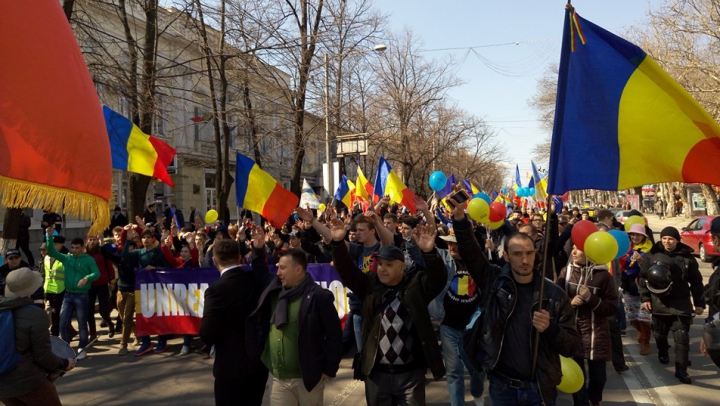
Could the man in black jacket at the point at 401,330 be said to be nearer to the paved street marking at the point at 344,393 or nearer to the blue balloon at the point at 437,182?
the paved street marking at the point at 344,393

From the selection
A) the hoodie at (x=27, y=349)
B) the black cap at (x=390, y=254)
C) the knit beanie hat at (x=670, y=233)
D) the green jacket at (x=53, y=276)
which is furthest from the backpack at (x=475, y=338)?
the green jacket at (x=53, y=276)

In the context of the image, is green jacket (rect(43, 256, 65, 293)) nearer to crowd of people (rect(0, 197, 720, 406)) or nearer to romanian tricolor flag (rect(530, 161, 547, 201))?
crowd of people (rect(0, 197, 720, 406))

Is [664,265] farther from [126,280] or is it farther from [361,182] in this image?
[361,182]

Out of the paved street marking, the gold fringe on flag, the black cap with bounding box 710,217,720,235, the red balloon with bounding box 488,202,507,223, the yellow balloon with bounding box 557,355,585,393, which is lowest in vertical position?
the paved street marking

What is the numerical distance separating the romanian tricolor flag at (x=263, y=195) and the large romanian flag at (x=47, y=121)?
200 inches

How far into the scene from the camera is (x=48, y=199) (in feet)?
7.04

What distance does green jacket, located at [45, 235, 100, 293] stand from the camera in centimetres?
725

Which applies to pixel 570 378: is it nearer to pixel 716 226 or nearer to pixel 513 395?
pixel 513 395

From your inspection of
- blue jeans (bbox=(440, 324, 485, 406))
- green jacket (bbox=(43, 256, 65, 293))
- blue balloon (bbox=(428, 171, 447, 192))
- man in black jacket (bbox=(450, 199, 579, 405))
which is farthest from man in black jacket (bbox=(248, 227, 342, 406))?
blue balloon (bbox=(428, 171, 447, 192))

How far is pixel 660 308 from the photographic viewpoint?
6.06m

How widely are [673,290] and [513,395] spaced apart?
151 inches

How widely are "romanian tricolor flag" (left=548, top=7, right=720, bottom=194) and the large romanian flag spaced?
249 cm

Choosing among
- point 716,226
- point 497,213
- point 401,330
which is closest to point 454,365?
point 401,330

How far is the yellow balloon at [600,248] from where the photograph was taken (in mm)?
4320
